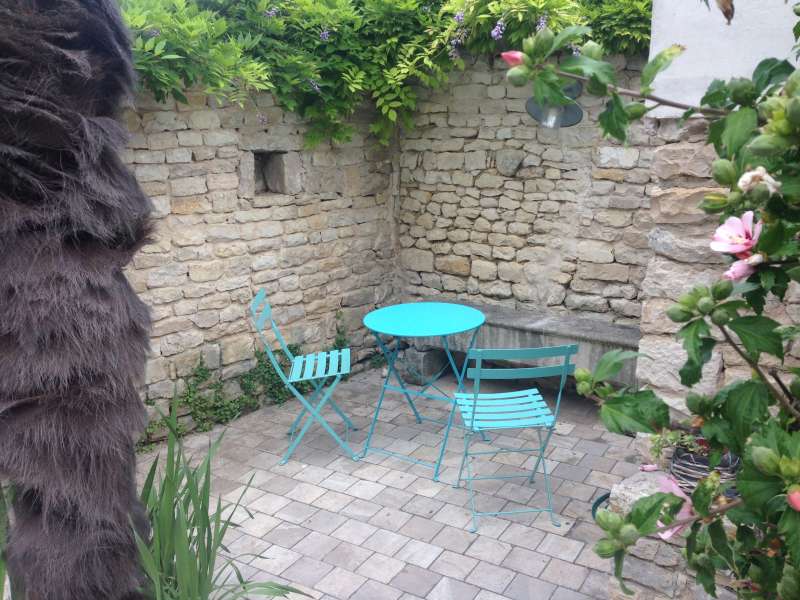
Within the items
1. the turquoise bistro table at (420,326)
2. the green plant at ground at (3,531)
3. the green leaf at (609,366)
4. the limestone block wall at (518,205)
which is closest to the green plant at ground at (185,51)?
the turquoise bistro table at (420,326)

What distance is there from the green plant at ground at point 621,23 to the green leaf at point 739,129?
377cm

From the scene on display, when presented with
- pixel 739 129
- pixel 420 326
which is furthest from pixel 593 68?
pixel 420 326

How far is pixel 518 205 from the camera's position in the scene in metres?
5.57

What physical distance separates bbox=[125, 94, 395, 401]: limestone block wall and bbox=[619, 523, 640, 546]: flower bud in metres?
3.79

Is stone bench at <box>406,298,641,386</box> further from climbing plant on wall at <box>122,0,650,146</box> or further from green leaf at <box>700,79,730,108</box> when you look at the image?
green leaf at <box>700,79,730,108</box>

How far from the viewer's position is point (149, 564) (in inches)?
84.1

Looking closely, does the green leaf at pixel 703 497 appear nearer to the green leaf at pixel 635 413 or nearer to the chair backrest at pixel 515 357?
the green leaf at pixel 635 413

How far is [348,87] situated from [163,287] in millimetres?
1942

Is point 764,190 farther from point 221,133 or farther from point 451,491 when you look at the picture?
Answer: point 221,133

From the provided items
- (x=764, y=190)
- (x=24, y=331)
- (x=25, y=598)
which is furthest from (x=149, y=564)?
(x=764, y=190)

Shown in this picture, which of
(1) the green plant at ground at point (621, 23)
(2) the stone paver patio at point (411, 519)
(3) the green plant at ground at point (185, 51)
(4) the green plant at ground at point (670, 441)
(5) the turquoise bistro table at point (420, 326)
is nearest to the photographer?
(4) the green plant at ground at point (670, 441)

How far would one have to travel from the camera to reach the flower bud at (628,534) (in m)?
1.18

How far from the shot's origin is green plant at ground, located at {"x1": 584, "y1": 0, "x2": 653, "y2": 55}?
461 cm

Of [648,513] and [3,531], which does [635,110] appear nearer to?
[648,513]
